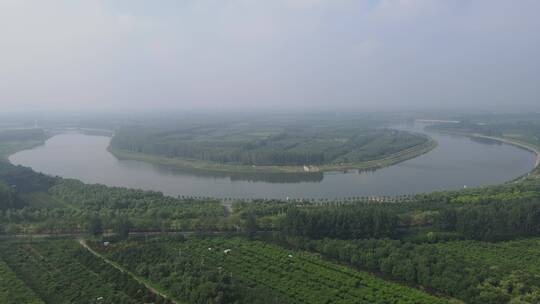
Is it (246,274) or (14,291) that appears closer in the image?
(14,291)

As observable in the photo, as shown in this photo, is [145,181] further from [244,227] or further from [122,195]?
[244,227]

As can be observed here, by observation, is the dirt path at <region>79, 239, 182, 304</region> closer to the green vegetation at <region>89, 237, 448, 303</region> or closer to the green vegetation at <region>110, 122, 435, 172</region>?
the green vegetation at <region>89, 237, 448, 303</region>

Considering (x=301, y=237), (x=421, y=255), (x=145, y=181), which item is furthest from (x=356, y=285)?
(x=145, y=181)

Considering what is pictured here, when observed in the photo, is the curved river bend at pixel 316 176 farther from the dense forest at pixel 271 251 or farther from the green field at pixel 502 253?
the green field at pixel 502 253

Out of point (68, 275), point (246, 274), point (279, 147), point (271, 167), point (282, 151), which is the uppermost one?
point (282, 151)

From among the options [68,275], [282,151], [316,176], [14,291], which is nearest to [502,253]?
Answer: [68,275]

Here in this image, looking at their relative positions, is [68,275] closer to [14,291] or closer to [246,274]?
[14,291]
